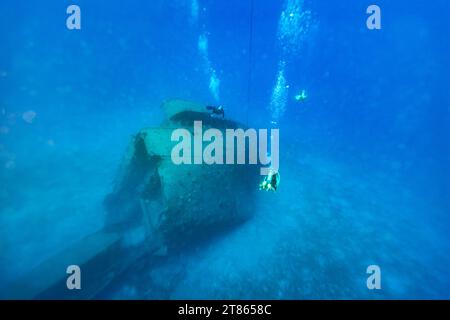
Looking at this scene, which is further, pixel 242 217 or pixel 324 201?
pixel 324 201

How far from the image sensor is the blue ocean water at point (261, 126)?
6.53 m

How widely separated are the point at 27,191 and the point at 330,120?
34.7 metres

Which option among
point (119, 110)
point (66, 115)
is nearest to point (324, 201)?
point (119, 110)

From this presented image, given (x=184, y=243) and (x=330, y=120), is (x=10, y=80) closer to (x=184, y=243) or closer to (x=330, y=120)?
(x=184, y=243)

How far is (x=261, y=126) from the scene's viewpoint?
2088 centimetres

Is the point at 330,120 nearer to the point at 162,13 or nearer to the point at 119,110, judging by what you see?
the point at 119,110

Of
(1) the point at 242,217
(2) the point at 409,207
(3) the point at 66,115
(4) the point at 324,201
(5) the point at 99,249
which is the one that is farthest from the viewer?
(3) the point at 66,115

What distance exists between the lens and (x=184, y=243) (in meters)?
6.36

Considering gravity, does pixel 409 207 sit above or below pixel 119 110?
below

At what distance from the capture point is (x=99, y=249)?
19.0ft

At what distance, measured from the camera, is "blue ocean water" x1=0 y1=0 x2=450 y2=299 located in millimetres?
6527
